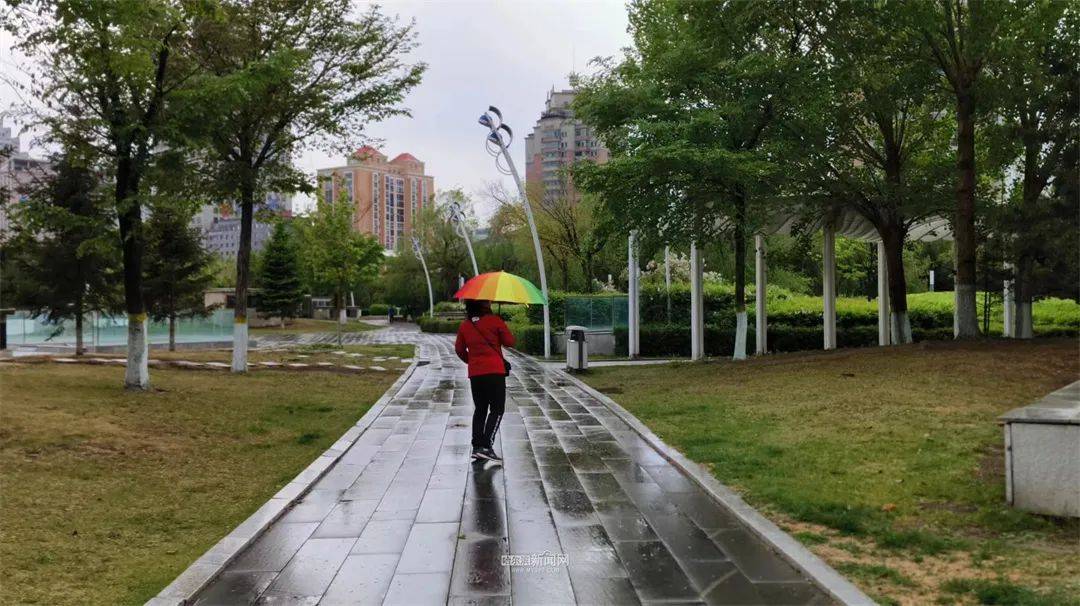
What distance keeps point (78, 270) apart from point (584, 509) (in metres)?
17.9

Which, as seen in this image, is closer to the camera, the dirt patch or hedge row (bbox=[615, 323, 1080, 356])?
the dirt patch

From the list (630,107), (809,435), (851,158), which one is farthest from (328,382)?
(851,158)

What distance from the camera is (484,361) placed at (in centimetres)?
788

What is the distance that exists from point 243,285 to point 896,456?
15.2 meters

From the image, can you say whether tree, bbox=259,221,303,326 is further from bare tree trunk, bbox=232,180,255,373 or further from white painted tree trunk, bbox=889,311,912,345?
white painted tree trunk, bbox=889,311,912,345

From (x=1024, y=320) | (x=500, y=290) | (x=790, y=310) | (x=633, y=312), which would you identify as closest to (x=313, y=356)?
(x=633, y=312)

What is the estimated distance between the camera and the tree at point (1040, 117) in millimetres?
13359

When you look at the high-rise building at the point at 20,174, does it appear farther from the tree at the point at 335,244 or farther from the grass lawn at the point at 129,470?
the tree at the point at 335,244

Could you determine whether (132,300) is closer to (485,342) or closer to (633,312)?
(485,342)

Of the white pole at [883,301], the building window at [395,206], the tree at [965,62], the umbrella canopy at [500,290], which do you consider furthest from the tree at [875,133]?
the building window at [395,206]

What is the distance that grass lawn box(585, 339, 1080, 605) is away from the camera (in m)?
4.59

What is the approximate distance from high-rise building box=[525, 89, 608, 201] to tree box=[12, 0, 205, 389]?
2195 cm

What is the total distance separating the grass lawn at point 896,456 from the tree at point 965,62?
140 cm

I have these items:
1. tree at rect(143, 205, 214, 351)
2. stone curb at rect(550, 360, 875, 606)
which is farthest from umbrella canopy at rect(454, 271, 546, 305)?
tree at rect(143, 205, 214, 351)
